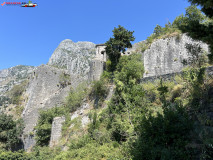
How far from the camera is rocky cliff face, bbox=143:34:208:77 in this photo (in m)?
15.7

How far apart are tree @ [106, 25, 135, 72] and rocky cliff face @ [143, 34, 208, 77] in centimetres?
277

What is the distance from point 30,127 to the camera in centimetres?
1905

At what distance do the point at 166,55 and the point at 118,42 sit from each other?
5.42 m

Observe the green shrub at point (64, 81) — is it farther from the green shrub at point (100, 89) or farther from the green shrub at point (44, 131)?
the green shrub at point (100, 89)

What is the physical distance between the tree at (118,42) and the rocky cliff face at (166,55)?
→ 2.77 meters

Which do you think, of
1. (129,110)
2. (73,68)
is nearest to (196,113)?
(129,110)

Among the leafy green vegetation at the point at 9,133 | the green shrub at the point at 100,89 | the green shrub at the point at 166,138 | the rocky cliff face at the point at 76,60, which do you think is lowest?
the leafy green vegetation at the point at 9,133

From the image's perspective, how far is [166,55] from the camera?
16.6 meters

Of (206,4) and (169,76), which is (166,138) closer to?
(206,4)

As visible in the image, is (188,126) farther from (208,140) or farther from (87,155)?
(87,155)

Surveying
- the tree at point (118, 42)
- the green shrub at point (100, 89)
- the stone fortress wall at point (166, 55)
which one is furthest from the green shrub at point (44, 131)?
the stone fortress wall at point (166, 55)

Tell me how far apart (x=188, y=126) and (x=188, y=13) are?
1614 cm

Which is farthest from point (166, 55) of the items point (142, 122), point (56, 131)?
point (56, 131)

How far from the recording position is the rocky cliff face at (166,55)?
15.7 m
